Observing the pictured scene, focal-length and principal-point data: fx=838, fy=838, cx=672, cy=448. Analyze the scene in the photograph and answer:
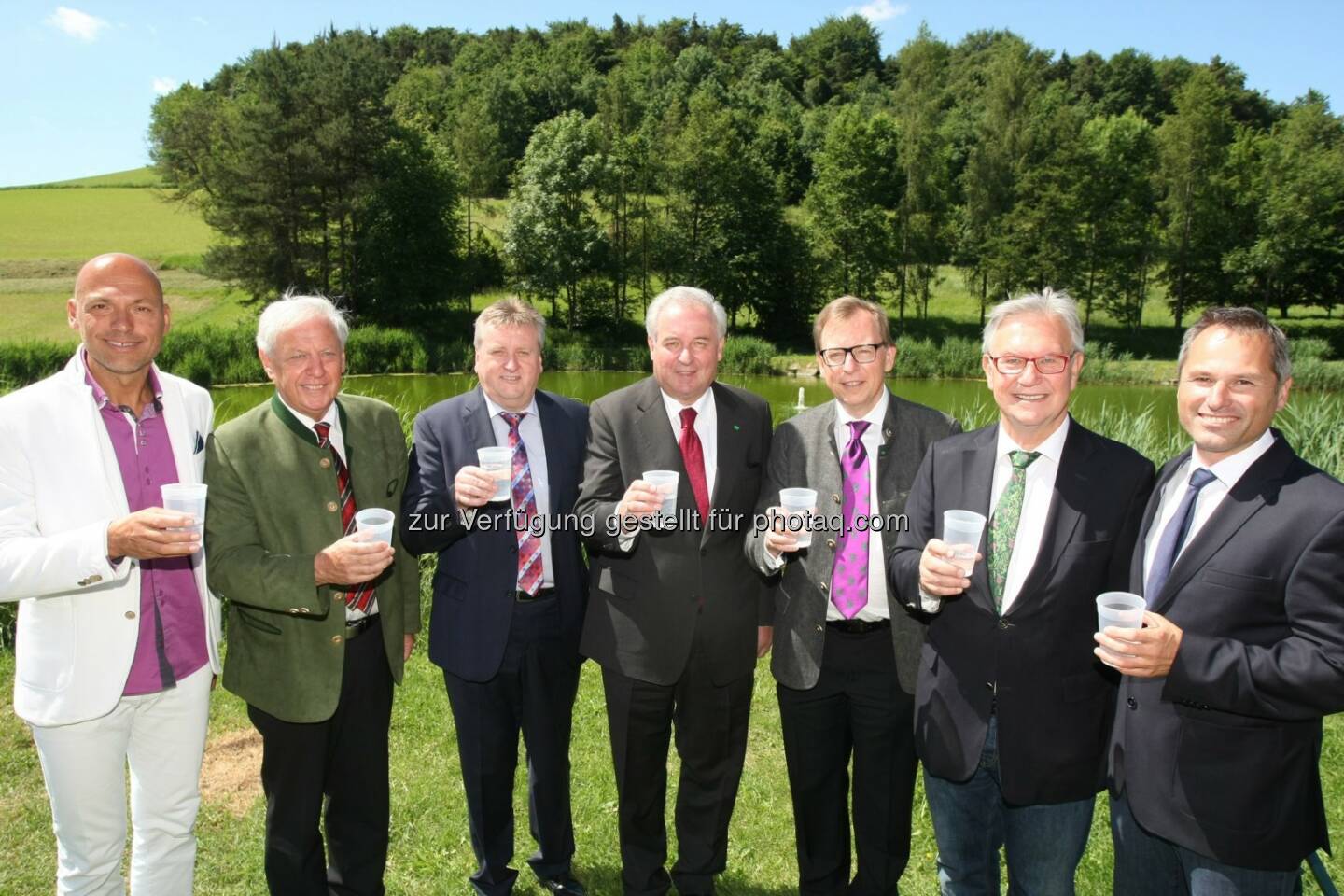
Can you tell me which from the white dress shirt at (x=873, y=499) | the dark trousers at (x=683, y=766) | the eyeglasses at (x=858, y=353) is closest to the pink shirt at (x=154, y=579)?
the dark trousers at (x=683, y=766)

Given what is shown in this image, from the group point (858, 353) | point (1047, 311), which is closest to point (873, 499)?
point (858, 353)

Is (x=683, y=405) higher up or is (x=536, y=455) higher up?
(x=683, y=405)

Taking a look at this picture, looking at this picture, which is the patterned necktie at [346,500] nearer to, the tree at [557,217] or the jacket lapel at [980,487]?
the jacket lapel at [980,487]

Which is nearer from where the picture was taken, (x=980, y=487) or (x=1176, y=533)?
(x=1176, y=533)

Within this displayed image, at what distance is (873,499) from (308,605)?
2232mm

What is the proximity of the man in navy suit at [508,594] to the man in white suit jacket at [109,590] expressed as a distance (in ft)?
3.02

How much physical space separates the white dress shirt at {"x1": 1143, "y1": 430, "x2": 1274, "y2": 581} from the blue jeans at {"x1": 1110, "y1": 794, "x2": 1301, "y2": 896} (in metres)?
0.84

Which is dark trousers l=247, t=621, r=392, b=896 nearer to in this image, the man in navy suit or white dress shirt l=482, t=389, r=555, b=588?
the man in navy suit

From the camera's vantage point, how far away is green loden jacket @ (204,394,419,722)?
3049mm

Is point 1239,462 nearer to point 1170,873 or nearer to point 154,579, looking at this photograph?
point 1170,873

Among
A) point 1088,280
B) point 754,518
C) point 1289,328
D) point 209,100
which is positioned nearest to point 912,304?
point 1088,280

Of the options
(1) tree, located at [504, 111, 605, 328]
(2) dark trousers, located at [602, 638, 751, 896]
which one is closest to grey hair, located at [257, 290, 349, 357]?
(2) dark trousers, located at [602, 638, 751, 896]

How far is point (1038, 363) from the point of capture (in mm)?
2869

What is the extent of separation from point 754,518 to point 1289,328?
148ft
